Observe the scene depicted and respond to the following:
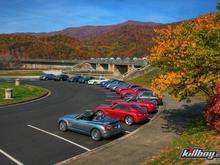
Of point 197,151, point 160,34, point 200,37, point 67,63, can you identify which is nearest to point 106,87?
A: point 160,34

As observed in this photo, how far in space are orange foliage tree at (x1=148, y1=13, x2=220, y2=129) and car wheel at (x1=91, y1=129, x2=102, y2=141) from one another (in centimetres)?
401

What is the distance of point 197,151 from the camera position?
12.2 meters

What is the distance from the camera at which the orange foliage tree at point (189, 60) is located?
16.1 m

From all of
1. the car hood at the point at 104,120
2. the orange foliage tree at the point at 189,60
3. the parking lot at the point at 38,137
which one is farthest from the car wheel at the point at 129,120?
the orange foliage tree at the point at 189,60

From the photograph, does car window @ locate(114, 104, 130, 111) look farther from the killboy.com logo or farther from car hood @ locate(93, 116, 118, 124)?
the killboy.com logo

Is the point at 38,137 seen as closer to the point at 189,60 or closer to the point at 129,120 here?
the point at 129,120

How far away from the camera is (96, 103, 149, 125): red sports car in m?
21.2

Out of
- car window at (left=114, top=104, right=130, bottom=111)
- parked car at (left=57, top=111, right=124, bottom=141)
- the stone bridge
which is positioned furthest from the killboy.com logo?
the stone bridge

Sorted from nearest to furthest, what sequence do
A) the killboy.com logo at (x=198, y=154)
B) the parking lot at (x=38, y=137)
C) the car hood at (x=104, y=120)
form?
the killboy.com logo at (x=198, y=154)
the parking lot at (x=38, y=137)
the car hood at (x=104, y=120)

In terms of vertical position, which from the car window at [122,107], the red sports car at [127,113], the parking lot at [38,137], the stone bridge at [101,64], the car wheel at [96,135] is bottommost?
the parking lot at [38,137]

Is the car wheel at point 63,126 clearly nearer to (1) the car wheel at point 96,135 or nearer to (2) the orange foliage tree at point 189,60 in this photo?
(1) the car wheel at point 96,135

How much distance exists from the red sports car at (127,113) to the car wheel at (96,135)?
3.16 meters

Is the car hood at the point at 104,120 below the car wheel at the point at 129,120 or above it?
above

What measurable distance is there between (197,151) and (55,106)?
18.8m
